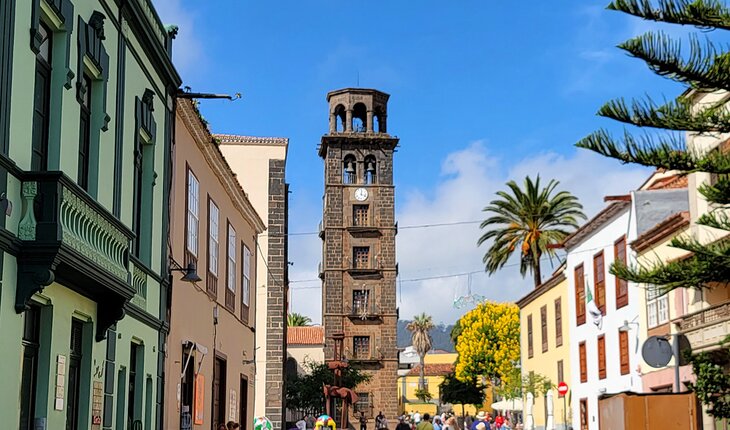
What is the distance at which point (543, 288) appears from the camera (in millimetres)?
43688

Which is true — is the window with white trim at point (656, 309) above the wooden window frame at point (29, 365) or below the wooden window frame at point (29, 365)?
above

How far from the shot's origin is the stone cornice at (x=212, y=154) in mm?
18484

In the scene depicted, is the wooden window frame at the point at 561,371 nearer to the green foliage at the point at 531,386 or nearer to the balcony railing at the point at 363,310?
the green foliage at the point at 531,386

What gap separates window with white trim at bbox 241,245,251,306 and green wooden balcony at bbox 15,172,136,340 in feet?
48.8

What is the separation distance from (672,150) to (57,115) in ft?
25.8

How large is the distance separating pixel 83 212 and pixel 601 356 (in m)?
27.2

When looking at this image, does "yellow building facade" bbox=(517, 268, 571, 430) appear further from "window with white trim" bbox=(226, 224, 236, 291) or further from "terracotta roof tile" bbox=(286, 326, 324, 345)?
"terracotta roof tile" bbox=(286, 326, 324, 345)

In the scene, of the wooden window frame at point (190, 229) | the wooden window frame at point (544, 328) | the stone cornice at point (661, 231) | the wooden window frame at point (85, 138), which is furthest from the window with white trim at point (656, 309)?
the wooden window frame at point (85, 138)

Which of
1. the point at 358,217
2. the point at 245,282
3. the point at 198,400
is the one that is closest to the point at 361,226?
the point at 358,217

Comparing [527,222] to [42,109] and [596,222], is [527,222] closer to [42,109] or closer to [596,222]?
[596,222]

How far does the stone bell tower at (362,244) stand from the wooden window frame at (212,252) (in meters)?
50.7

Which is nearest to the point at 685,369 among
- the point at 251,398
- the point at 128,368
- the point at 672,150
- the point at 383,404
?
the point at 251,398

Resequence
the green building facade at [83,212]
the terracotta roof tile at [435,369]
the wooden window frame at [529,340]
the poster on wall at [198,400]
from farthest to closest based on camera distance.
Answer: the terracotta roof tile at [435,369], the wooden window frame at [529,340], the poster on wall at [198,400], the green building facade at [83,212]

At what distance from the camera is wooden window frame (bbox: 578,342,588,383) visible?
37344mm
